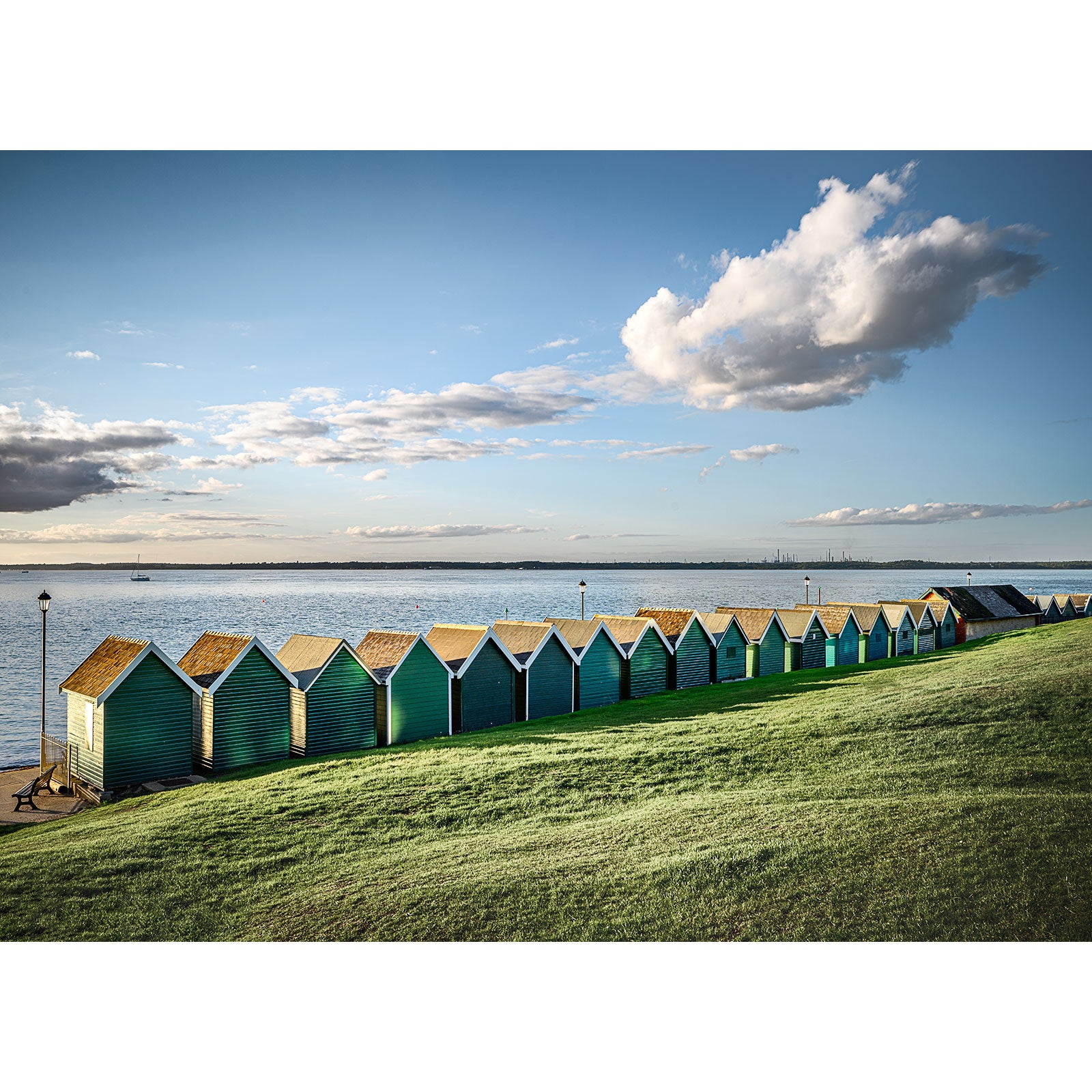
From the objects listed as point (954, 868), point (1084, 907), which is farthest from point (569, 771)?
point (1084, 907)

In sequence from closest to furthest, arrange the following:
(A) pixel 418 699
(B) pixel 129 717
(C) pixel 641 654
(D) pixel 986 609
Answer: (B) pixel 129 717, (A) pixel 418 699, (C) pixel 641 654, (D) pixel 986 609

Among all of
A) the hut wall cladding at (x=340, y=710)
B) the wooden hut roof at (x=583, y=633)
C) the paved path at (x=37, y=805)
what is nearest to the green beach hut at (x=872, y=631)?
the wooden hut roof at (x=583, y=633)

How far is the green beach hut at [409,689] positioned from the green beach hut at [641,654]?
756 cm

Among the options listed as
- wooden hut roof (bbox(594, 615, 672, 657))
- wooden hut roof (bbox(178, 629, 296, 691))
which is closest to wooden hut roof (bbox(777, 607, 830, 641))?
wooden hut roof (bbox(594, 615, 672, 657))

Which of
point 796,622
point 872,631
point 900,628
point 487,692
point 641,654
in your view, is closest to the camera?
point 487,692

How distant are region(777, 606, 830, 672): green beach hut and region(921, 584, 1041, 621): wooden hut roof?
51.7 ft

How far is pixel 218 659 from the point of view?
69.8 ft

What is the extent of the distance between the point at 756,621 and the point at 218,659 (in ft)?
80.9

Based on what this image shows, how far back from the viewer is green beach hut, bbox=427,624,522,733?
25078mm

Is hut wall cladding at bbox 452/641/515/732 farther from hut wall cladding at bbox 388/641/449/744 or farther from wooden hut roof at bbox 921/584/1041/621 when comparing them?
wooden hut roof at bbox 921/584/1041/621

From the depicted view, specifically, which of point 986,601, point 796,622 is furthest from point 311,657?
point 986,601

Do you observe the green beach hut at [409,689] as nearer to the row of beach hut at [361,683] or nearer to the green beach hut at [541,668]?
the row of beach hut at [361,683]

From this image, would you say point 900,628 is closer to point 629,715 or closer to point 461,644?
point 629,715

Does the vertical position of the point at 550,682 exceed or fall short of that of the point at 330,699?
it falls short
